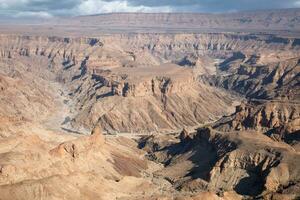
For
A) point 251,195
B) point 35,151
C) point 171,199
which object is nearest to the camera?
point 171,199

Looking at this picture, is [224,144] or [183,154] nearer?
[224,144]

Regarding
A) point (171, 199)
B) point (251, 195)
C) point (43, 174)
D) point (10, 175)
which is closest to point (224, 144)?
point (251, 195)

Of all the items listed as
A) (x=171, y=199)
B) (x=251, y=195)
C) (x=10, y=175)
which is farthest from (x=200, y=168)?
(x=10, y=175)

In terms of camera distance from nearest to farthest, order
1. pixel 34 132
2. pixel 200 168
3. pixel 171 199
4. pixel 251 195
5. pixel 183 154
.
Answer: pixel 171 199 < pixel 251 195 < pixel 200 168 < pixel 183 154 < pixel 34 132

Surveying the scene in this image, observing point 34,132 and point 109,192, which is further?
point 34,132

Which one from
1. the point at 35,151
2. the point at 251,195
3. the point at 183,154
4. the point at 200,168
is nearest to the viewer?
the point at 251,195

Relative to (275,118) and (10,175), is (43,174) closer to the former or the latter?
(10,175)

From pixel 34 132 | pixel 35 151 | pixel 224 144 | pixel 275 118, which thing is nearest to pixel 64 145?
pixel 35 151

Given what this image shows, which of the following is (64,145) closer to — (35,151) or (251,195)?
(35,151)

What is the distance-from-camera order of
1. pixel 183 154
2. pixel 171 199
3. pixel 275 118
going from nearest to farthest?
1. pixel 171 199
2. pixel 183 154
3. pixel 275 118
